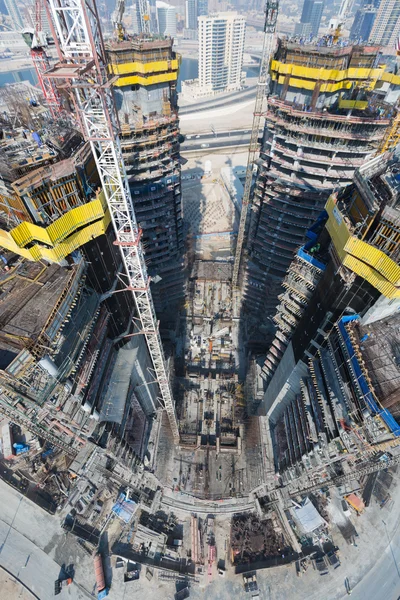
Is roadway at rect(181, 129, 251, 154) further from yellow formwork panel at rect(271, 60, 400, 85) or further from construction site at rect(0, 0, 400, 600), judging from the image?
yellow formwork panel at rect(271, 60, 400, 85)

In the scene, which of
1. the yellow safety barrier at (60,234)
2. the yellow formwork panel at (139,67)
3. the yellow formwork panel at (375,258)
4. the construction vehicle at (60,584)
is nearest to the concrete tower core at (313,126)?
the yellow formwork panel at (139,67)

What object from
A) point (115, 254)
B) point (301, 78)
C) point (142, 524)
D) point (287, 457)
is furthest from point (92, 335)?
point (301, 78)

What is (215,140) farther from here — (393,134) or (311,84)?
(393,134)

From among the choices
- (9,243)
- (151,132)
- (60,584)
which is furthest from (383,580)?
(151,132)

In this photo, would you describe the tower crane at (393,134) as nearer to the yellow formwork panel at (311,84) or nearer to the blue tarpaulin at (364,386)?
the yellow formwork panel at (311,84)

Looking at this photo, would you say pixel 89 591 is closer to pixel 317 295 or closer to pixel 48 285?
pixel 48 285

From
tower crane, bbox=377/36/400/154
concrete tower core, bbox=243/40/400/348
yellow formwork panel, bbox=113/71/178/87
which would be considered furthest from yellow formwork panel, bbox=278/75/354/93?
yellow formwork panel, bbox=113/71/178/87
